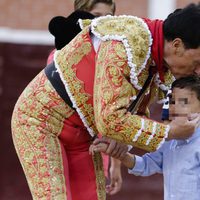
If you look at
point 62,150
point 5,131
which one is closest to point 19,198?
point 5,131

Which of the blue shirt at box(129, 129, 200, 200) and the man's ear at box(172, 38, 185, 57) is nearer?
the man's ear at box(172, 38, 185, 57)

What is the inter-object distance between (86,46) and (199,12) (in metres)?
0.47

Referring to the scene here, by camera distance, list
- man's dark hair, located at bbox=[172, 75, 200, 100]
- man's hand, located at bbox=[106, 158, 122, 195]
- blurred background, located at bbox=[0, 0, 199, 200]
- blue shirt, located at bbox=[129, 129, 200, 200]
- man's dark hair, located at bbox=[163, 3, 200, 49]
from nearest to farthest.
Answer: man's dark hair, located at bbox=[163, 3, 200, 49] < man's dark hair, located at bbox=[172, 75, 200, 100] < blue shirt, located at bbox=[129, 129, 200, 200] < man's hand, located at bbox=[106, 158, 122, 195] < blurred background, located at bbox=[0, 0, 199, 200]

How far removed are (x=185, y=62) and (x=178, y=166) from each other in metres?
0.60

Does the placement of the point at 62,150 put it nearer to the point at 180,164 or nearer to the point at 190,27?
the point at 180,164

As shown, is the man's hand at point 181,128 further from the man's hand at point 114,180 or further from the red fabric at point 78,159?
the man's hand at point 114,180

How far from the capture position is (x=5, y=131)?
23.9 ft

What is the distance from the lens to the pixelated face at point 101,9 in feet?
15.5

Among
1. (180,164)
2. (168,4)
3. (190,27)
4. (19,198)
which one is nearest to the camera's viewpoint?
(190,27)

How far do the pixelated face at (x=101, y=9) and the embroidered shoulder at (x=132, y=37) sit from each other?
1074 millimetres

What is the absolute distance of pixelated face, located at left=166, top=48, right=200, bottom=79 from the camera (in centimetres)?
350

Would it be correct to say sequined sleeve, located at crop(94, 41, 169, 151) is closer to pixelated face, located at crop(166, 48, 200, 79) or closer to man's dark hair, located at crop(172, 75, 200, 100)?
pixelated face, located at crop(166, 48, 200, 79)

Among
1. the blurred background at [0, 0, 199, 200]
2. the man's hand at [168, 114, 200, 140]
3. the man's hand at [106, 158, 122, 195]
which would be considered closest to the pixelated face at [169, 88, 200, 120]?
the man's hand at [168, 114, 200, 140]

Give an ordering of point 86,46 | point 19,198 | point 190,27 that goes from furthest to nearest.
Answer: point 19,198 → point 86,46 → point 190,27
